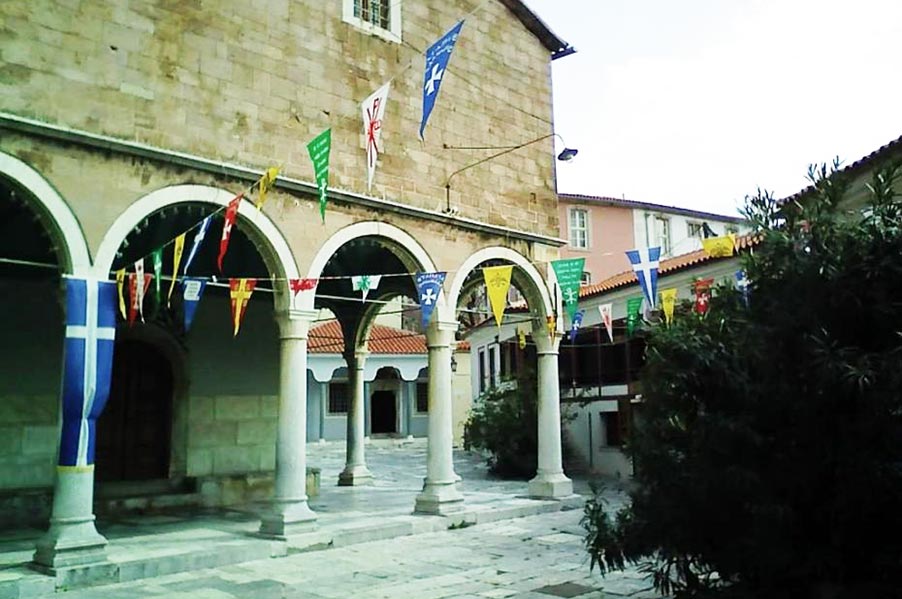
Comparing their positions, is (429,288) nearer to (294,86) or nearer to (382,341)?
(294,86)

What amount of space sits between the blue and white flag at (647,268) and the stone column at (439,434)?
116 inches

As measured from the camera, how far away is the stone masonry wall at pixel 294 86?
28.2ft

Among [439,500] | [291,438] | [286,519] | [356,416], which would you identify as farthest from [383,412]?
[286,519]

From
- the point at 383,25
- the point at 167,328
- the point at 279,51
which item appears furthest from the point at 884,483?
the point at 167,328

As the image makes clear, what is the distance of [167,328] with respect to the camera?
43.4 feet

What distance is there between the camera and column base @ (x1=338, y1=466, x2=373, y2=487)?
1664 centimetres

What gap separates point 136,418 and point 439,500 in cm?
542

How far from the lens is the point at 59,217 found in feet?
27.1

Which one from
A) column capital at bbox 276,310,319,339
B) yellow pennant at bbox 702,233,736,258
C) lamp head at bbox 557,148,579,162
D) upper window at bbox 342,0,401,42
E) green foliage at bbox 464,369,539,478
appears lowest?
green foliage at bbox 464,369,539,478

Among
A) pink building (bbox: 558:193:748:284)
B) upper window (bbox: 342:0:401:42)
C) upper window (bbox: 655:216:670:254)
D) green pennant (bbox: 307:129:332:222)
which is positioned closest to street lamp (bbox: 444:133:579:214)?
upper window (bbox: 342:0:401:42)

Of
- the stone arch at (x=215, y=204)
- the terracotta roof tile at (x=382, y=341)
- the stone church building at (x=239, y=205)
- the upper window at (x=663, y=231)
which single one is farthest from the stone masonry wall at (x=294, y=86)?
the upper window at (x=663, y=231)

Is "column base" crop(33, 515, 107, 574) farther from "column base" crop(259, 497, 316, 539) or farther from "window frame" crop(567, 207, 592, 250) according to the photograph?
"window frame" crop(567, 207, 592, 250)

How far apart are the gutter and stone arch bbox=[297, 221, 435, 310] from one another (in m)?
0.31

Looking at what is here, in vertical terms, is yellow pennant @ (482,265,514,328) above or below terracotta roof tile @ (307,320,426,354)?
below
